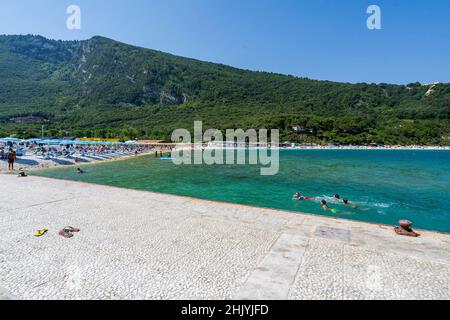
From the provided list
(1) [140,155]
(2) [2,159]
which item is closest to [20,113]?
(1) [140,155]

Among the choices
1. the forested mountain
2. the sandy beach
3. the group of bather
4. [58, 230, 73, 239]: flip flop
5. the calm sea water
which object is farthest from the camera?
the forested mountain

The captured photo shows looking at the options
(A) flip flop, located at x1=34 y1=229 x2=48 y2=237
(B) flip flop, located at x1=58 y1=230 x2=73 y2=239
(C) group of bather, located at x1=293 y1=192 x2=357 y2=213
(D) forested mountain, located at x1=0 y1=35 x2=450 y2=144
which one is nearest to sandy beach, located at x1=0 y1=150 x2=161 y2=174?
(A) flip flop, located at x1=34 y1=229 x2=48 y2=237

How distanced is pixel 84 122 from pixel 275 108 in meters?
61.4

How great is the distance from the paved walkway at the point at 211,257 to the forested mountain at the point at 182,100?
209ft

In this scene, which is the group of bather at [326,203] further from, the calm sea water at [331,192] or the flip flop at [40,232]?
the flip flop at [40,232]

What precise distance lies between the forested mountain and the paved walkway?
63.7 metres

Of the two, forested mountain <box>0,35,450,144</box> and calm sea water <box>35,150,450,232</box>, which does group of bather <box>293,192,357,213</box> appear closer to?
calm sea water <box>35,150,450,232</box>

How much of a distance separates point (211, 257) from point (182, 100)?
109 metres

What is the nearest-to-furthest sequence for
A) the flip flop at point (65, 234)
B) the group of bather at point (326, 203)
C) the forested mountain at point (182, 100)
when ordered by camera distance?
the flip flop at point (65, 234)
the group of bather at point (326, 203)
the forested mountain at point (182, 100)

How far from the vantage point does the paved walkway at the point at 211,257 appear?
13.4 ft

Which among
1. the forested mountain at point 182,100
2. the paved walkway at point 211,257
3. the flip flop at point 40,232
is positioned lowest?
the paved walkway at point 211,257

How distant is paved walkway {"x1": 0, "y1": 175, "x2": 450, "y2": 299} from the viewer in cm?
410

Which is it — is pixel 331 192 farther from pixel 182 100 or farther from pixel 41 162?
pixel 182 100

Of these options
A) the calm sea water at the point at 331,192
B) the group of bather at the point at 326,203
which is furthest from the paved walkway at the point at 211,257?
the calm sea water at the point at 331,192
